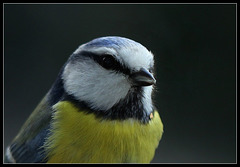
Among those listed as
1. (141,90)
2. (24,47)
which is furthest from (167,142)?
(141,90)

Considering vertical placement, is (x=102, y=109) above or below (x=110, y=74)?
below

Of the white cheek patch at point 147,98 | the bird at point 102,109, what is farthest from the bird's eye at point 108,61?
the white cheek patch at point 147,98

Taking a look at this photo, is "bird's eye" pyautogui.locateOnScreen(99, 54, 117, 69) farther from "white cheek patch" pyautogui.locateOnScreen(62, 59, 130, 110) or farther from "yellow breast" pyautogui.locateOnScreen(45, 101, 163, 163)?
"yellow breast" pyautogui.locateOnScreen(45, 101, 163, 163)

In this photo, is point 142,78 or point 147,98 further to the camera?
point 147,98

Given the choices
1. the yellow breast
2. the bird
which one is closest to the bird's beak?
the bird

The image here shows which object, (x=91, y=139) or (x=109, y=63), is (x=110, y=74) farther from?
(x=91, y=139)

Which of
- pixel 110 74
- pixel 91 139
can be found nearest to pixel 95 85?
pixel 110 74

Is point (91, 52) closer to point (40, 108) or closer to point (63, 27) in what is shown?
point (40, 108)
